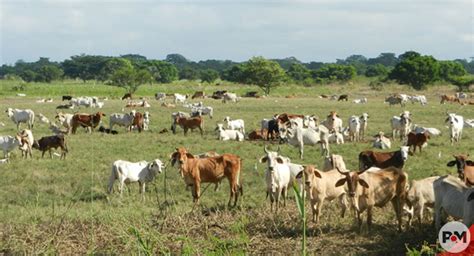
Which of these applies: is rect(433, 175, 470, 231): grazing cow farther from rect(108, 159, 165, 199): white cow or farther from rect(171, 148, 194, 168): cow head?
rect(108, 159, 165, 199): white cow

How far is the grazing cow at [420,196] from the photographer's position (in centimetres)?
1079

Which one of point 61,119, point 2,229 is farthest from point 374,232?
point 61,119

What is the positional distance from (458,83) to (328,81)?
2438 cm

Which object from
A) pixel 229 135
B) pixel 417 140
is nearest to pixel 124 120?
pixel 229 135

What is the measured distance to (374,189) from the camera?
10547 millimetres

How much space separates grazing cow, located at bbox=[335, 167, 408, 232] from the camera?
10188 mm

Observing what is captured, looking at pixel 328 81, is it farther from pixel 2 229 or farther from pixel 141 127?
pixel 2 229

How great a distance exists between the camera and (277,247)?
8.87 meters

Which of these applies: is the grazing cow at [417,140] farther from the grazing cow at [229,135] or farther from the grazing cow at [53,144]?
the grazing cow at [53,144]

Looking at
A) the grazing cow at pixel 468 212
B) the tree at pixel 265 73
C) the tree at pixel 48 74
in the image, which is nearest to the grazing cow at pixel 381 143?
the grazing cow at pixel 468 212

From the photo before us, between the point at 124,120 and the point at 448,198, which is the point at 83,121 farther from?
the point at 448,198

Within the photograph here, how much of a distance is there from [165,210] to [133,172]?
5.59m

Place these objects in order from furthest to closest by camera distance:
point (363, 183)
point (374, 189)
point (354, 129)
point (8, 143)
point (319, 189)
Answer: point (354, 129), point (8, 143), point (319, 189), point (374, 189), point (363, 183)

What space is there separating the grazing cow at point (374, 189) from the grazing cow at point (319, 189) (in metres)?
0.56
